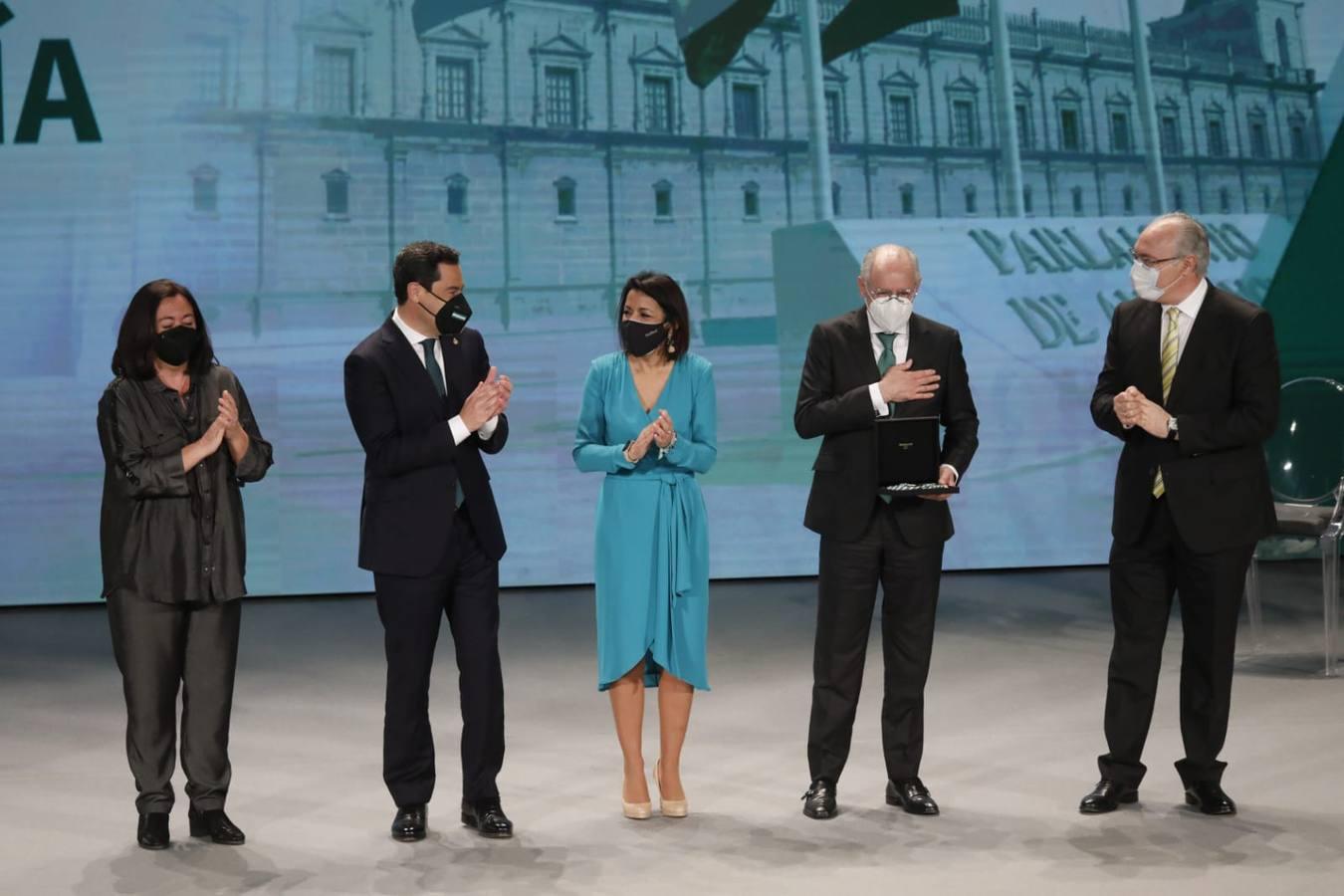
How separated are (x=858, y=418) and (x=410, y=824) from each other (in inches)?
61.3

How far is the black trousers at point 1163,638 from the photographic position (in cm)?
366

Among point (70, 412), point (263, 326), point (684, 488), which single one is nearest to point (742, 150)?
point (263, 326)

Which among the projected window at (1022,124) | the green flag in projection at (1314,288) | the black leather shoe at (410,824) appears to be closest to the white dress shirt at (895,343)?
the black leather shoe at (410,824)

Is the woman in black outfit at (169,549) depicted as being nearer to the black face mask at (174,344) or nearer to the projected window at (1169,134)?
the black face mask at (174,344)

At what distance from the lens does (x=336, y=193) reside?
7.86 meters

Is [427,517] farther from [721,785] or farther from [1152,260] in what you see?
[1152,260]

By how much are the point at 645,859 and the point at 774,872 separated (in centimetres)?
33

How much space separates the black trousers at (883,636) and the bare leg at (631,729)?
462 millimetres

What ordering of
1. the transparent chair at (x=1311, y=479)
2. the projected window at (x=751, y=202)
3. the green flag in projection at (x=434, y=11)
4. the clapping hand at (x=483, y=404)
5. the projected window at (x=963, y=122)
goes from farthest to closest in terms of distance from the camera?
the projected window at (x=963, y=122)
the projected window at (x=751, y=202)
the green flag in projection at (x=434, y=11)
the transparent chair at (x=1311, y=479)
the clapping hand at (x=483, y=404)

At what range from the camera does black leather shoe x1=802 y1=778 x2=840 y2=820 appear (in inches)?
147

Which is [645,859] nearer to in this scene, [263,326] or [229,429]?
[229,429]

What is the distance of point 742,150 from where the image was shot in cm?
822

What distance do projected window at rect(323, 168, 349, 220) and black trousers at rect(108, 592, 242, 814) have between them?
15.1 feet

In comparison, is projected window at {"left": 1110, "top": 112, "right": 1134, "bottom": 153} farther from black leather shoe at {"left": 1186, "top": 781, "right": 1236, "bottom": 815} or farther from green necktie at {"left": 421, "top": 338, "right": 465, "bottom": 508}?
green necktie at {"left": 421, "top": 338, "right": 465, "bottom": 508}
